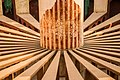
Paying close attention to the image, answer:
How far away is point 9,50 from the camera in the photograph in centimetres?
241

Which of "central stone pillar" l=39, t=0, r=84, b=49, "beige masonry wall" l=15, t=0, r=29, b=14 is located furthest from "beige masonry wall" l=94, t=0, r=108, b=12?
"central stone pillar" l=39, t=0, r=84, b=49

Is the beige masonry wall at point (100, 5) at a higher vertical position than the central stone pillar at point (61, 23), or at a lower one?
higher

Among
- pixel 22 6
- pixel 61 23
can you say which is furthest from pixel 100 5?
pixel 61 23

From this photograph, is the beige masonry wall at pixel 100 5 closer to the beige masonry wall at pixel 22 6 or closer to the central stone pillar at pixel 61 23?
the beige masonry wall at pixel 22 6

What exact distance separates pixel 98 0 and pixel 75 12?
6.72 feet

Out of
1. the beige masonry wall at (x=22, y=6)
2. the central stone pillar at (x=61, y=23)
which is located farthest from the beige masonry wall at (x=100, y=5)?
the central stone pillar at (x=61, y=23)

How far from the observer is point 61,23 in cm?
242

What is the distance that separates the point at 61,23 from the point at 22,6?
6.85ft

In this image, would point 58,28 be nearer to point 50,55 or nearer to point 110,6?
point 50,55

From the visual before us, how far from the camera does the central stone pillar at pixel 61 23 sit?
2.35 m

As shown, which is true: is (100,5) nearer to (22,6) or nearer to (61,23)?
(22,6)

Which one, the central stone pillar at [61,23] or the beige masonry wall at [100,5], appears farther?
the beige masonry wall at [100,5]

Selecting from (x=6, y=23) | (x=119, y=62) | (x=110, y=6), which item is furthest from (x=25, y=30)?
(x=110, y=6)

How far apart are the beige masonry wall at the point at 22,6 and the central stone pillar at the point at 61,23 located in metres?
1.90
